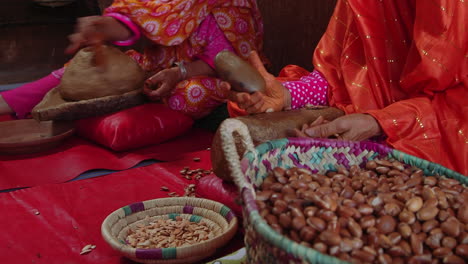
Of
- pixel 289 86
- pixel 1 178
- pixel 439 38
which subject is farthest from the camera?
pixel 1 178

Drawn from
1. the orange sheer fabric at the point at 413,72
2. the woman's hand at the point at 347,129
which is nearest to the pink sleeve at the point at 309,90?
the orange sheer fabric at the point at 413,72

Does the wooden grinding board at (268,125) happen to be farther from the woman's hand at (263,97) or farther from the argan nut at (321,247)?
the argan nut at (321,247)

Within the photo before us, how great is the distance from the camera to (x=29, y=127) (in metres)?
2.95

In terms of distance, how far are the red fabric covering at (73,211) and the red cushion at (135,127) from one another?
0.91 ft

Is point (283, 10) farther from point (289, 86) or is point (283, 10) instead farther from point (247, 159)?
point (247, 159)

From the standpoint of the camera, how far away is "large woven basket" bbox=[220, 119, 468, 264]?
2.77 ft

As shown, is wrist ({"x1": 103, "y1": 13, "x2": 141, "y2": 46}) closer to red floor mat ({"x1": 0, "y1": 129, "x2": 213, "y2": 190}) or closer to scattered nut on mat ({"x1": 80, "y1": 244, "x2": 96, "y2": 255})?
red floor mat ({"x1": 0, "y1": 129, "x2": 213, "y2": 190})

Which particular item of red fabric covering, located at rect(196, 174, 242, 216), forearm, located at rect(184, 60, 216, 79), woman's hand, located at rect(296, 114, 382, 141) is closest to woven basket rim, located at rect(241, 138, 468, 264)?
woman's hand, located at rect(296, 114, 382, 141)

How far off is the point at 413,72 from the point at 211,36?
1.58 m

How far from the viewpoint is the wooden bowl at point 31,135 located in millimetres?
2625

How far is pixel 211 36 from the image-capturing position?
122 inches

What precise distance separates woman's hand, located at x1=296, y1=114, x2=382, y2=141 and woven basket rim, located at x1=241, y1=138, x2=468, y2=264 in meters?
0.43

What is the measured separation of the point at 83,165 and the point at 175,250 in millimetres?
1222

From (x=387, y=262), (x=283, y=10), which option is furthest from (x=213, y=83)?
(x=387, y=262)
